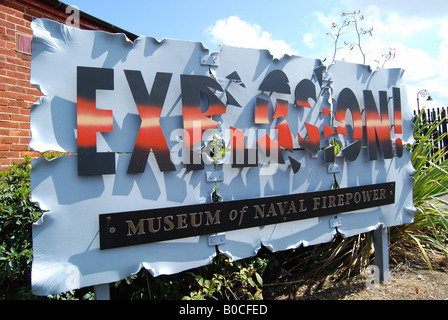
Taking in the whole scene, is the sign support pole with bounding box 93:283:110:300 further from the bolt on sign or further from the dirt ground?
the dirt ground

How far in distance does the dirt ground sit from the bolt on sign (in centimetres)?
73

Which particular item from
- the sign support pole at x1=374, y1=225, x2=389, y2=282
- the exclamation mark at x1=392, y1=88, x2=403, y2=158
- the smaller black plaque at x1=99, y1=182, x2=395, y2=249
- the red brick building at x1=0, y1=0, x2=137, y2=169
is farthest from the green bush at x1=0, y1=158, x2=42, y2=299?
the exclamation mark at x1=392, y1=88, x2=403, y2=158

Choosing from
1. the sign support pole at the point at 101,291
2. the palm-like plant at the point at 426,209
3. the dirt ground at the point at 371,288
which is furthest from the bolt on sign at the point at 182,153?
the palm-like plant at the point at 426,209

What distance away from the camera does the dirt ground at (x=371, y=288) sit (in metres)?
3.53

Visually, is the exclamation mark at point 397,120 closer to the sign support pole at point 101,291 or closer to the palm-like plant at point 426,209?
the palm-like plant at point 426,209

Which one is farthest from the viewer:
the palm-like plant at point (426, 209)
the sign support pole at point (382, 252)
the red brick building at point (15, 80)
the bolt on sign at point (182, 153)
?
the palm-like plant at point (426, 209)

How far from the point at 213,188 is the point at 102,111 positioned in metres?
1.04

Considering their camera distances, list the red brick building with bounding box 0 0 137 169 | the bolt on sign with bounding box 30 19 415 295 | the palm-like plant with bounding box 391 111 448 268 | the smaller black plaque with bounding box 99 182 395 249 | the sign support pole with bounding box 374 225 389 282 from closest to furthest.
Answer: the bolt on sign with bounding box 30 19 415 295 → the smaller black plaque with bounding box 99 182 395 249 → the red brick building with bounding box 0 0 137 169 → the sign support pole with bounding box 374 225 389 282 → the palm-like plant with bounding box 391 111 448 268

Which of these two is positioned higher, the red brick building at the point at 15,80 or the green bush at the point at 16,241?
the red brick building at the point at 15,80

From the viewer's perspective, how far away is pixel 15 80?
3811 millimetres

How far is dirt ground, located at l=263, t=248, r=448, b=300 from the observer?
11.6ft

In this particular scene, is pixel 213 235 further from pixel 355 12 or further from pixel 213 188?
pixel 355 12

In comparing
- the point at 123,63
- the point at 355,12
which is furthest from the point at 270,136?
the point at 355,12
